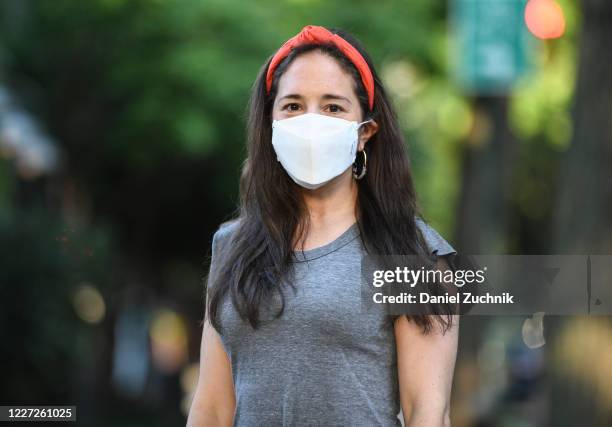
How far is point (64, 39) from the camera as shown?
16078 millimetres

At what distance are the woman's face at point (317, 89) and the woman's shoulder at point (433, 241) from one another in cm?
34

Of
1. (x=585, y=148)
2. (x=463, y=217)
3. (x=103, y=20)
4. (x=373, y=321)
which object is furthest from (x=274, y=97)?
(x=103, y=20)

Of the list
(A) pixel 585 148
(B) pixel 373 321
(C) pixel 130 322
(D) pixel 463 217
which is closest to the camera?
(B) pixel 373 321

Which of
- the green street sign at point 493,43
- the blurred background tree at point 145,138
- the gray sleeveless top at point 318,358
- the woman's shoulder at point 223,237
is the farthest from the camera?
the blurred background tree at point 145,138

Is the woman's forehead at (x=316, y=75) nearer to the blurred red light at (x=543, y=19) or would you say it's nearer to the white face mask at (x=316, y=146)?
the white face mask at (x=316, y=146)

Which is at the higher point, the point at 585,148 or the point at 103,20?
the point at 103,20

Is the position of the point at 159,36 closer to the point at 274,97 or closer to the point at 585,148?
the point at 585,148

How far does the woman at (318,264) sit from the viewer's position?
315cm

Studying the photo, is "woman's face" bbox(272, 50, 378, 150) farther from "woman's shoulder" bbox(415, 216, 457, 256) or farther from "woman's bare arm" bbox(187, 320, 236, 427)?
"woman's bare arm" bbox(187, 320, 236, 427)


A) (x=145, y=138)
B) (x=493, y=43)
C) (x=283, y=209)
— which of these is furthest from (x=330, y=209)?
(x=145, y=138)

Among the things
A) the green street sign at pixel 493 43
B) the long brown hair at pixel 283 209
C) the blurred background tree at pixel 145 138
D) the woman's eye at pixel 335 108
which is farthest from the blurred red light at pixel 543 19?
the woman's eye at pixel 335 108

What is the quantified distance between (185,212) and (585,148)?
504 inches

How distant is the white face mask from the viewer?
11.2ft

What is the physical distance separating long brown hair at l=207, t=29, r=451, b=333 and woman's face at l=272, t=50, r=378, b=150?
0.02 m
